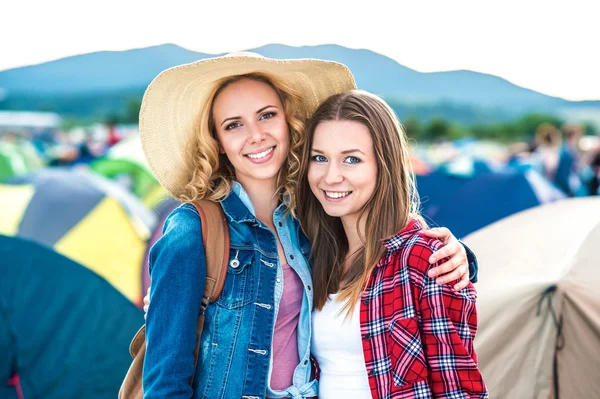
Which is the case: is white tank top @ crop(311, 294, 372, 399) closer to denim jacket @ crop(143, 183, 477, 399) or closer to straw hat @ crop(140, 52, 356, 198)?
denim jacket @ crop(143, 183, 477, 399)

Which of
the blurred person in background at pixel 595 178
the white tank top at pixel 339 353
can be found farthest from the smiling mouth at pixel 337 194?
the blurred person in background at pixel 595 178

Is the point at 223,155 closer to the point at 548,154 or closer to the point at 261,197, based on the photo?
the point at 261,197

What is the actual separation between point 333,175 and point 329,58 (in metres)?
67.2

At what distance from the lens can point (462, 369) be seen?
1.68 meters

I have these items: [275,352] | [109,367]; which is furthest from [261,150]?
[109,367]

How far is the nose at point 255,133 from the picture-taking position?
200cm

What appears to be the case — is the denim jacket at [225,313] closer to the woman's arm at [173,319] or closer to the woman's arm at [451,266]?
the woman's arm at [173,319]

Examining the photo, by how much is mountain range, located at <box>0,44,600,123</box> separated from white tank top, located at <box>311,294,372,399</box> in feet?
202

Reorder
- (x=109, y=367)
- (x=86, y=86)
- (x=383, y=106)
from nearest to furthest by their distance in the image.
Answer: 1. (x=383, y=106)
2. (x=109, y=367)
3. (x=86, y=86)

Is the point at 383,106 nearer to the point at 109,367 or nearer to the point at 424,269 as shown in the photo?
the point at 424,269

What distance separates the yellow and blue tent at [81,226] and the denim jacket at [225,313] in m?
2.67

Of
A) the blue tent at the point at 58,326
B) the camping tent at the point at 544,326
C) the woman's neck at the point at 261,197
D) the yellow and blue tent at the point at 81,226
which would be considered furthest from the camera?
the yellow and blue tent at the point at 81,226

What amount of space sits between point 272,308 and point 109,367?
2.05m

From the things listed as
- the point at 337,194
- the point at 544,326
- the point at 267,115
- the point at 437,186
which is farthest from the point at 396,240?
the point at 437,186
